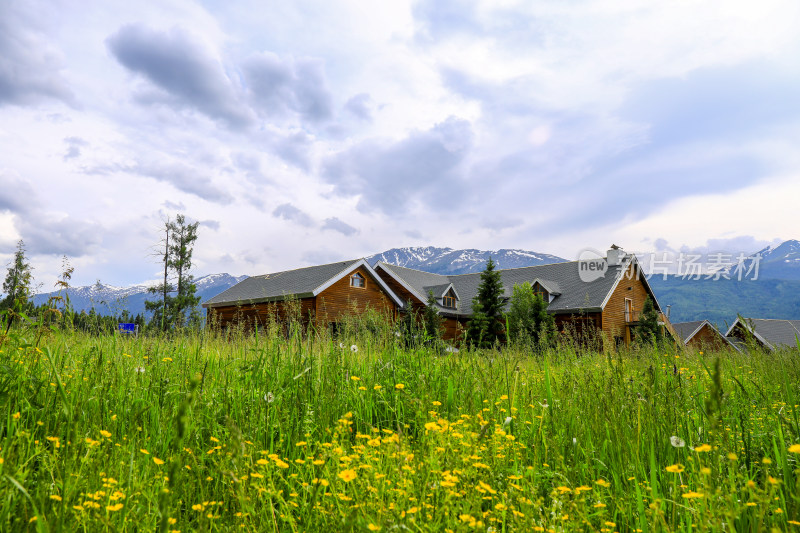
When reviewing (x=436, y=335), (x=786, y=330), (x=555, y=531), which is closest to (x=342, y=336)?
(x=436, y=335)

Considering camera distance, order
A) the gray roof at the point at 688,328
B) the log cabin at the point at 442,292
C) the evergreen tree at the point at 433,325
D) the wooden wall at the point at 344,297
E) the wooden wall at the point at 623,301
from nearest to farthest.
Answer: the evergreen tree at the point at 433,325, the wooden wall at the point at 344,297, the log cabin at the point at 442,292, the wooden wall at the point at 623,301, the gray roof at the point at 688,328

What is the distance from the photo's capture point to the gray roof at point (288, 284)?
25766 millimetres

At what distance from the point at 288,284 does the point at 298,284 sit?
52.8 inches

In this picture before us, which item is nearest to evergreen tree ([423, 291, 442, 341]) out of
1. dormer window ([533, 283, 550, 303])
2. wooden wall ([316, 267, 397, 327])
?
wooden wall ([316, 267, 397, 327])

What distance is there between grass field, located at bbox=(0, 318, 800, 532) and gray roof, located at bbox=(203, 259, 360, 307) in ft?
67.8

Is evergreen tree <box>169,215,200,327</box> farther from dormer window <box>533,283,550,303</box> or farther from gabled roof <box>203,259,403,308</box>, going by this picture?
dormer window <box>533,283,550,303</box>

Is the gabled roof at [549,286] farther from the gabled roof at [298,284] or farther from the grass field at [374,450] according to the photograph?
the grass field at [374,450]

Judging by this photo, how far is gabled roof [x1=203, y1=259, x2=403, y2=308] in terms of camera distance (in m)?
25.5

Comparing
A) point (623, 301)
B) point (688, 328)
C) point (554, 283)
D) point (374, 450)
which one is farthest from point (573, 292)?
point (374, 450)

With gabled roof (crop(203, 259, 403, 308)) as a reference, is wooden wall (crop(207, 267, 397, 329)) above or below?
below

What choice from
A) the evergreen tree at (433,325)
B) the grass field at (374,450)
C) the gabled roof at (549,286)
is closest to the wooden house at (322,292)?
the evergreen tree at (433,325)

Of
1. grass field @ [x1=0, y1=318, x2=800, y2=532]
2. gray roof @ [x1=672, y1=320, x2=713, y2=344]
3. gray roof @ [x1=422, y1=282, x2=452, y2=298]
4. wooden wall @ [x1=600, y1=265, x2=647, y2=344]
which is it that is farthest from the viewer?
A: gray roof @ [x1=672, y1=320, x2=713, y2=344]

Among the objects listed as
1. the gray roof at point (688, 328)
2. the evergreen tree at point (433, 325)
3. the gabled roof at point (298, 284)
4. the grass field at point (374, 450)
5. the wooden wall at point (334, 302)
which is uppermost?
the gabled roof at point (298, 284)

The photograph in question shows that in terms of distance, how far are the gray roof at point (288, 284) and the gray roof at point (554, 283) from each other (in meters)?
4.80
